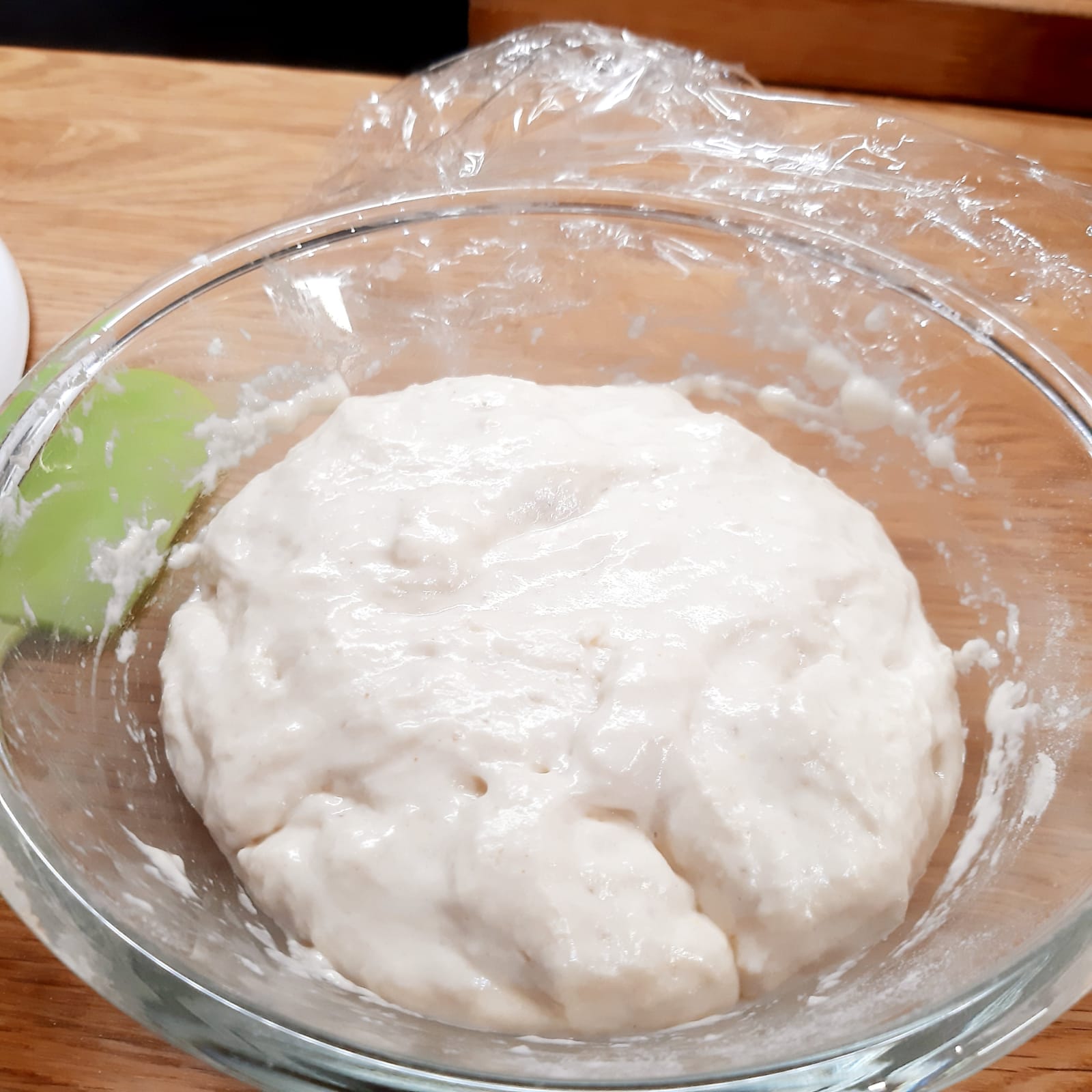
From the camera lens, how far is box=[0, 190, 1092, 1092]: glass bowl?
0.55 metres

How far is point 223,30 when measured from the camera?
68.9 inches

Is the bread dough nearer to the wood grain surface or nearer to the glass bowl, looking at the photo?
the glass bowl

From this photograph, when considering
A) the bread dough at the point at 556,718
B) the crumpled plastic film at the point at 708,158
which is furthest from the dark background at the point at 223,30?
the bread dough at the point at 556,718

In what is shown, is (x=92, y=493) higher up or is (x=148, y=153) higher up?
(x=148, y=153)

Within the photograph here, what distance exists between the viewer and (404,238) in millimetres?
1004

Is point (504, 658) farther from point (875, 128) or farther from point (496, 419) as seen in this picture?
point (875, 128)

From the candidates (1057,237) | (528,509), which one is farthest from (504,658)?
(1057,237)

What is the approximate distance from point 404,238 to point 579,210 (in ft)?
0.60

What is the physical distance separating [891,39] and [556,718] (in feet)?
3.95

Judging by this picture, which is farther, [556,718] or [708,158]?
[708,158]

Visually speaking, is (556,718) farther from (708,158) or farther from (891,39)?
(891,39)

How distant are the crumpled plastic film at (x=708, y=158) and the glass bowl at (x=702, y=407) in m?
0.07

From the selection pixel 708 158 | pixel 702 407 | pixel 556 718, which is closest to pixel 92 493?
pixel 556 718

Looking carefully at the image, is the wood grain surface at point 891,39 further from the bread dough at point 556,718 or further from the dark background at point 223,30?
the bread dough at point 556,718
